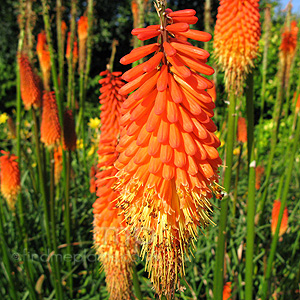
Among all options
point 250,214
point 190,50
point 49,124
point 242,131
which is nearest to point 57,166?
point 49,124

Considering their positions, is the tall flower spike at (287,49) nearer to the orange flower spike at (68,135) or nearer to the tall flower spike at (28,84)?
the orange flower spike at (68,135)

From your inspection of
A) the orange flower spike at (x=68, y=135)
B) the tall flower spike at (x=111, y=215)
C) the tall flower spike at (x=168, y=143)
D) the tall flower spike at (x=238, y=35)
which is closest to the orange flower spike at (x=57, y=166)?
the orange flower spike at (x=68, y=135)

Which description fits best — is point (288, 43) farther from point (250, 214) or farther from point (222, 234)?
point (222, 234)

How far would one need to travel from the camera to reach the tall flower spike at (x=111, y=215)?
192cm

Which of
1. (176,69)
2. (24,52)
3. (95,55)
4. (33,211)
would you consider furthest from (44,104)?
(95,55)

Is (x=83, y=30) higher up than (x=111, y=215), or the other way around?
(x=83, y=30)

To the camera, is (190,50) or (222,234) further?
(222,234)

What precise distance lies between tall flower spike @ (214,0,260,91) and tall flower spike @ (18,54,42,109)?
1.97 meters

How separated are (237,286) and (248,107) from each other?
175 cm

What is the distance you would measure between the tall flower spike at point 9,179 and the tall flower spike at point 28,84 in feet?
1.94

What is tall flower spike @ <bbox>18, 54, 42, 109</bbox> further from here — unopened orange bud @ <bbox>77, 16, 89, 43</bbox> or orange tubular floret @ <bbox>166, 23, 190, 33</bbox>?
orange tubular floret @ <bbox>166, 23, 190, 33</bbox>

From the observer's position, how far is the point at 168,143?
122cm

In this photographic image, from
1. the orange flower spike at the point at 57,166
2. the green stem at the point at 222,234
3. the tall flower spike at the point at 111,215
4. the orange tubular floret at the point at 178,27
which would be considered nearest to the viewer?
the orange tubular floret at the point at 178,27

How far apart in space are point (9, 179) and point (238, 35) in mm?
2454
